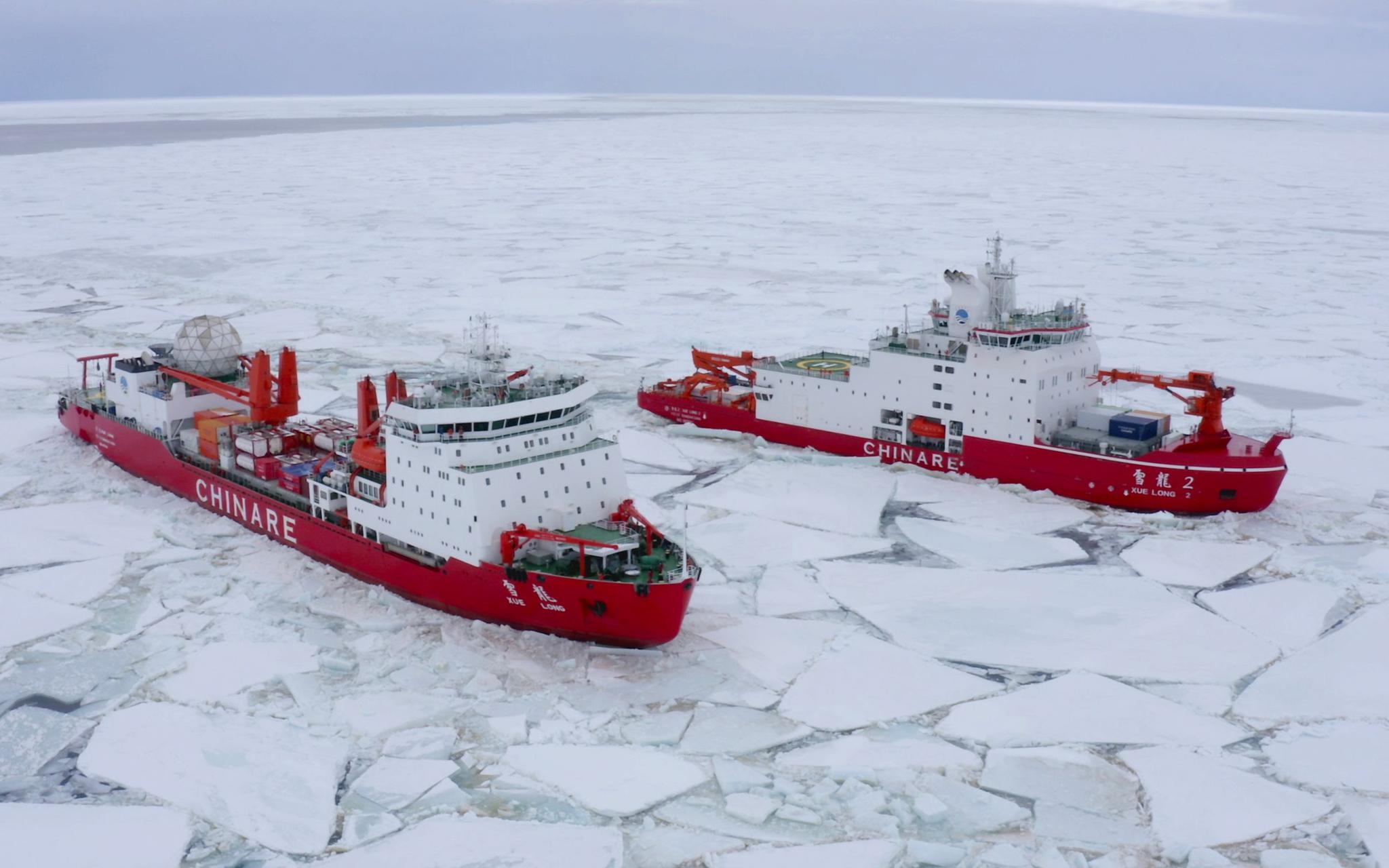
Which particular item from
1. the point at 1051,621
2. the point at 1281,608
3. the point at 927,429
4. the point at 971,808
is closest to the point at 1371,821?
the point at 971,808

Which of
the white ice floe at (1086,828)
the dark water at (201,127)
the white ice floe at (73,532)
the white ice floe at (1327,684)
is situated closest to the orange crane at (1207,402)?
the white ice floe at (1327,684)

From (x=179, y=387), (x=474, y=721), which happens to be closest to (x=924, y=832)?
(x=474, y=721)

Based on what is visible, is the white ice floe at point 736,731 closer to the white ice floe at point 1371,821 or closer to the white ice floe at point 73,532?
the white ice floe at point 1371,821

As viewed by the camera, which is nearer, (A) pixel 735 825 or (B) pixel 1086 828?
(B) pixel 1086 828

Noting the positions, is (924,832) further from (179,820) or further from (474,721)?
(179,820)

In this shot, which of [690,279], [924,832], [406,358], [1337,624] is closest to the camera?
[924,832]

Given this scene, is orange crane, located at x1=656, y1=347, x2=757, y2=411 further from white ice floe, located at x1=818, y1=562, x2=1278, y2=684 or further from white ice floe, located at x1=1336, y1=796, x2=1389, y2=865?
white ice floe, located at x1=1336, y1=796, x2=1389, y2=865

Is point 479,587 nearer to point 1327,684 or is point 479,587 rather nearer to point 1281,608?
point 1327,684
